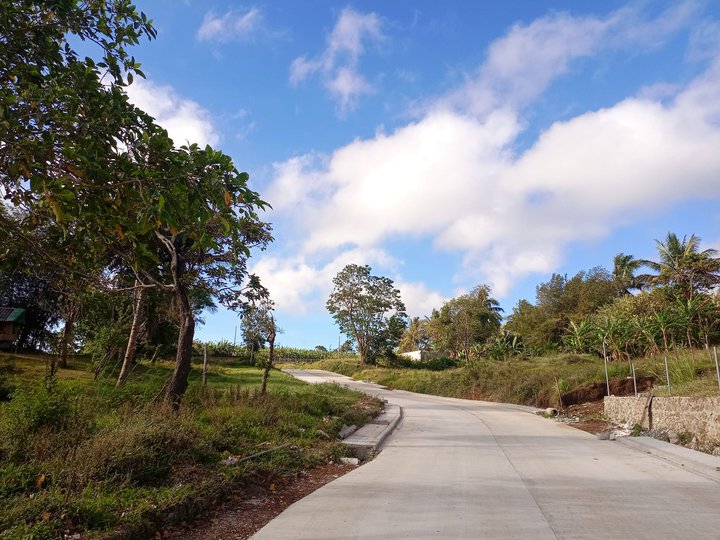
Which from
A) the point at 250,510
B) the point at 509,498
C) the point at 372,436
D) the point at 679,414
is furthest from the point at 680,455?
the point at 250,510

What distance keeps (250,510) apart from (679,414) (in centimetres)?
1165

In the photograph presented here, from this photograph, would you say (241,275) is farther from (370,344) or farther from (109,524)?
(370,344)

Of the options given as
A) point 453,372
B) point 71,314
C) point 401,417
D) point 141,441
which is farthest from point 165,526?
point 453,372

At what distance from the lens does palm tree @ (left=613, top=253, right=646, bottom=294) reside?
159ft

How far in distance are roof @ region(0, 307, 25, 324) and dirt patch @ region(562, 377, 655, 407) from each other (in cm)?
3545

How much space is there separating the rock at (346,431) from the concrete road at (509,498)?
1884 mm

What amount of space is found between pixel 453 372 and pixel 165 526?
38.5 metres

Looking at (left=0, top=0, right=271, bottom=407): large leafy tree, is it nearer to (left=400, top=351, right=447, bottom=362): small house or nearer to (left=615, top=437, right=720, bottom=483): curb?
(left=615, top=437, right=720, bottom=483): curb

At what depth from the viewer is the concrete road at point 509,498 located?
5414 mm

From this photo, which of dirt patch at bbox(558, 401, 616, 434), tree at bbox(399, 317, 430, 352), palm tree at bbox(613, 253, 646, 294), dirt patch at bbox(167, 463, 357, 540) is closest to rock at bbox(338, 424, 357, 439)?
dirt patch at bbox(167, 463, 357, 540)

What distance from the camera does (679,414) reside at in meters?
13.2

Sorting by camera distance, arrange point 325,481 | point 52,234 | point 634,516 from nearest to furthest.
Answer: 1. point 634,516
2. point 52,234
3. point 325,481

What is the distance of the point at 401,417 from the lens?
20.7 m

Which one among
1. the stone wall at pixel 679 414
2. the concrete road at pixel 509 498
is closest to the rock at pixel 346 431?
the concrete road at pixel 509 498
